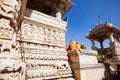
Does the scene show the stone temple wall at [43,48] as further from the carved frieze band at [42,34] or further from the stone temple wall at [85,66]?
the stone temple wall at [85,66]

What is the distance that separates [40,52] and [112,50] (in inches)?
445

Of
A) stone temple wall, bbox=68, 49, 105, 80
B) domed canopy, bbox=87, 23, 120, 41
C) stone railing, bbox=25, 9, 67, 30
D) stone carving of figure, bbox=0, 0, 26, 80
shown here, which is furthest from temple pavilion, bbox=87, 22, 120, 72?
stone carving of figure, bbox=0, 0, 26, 80

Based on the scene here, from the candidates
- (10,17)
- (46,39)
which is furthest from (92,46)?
(10,17)

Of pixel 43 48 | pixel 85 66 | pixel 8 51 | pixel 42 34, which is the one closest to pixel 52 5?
pixel 42 34

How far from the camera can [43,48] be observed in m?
5.40

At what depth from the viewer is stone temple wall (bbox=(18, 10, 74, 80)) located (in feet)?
14.4

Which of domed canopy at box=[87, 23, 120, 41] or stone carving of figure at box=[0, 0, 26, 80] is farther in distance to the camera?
domed canopy at box=[87, 23, 120, 41]

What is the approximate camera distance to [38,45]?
5.29 m

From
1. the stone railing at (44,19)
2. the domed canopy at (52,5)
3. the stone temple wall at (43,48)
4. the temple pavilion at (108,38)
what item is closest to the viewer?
the stone temple wall at (43,48)

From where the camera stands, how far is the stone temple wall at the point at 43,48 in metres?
4.38

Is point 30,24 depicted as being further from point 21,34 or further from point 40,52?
point 40,52

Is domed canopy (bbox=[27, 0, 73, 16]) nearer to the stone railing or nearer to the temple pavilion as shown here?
the stone railing

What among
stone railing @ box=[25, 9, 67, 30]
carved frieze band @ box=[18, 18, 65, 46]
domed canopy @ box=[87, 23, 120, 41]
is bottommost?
carved frieze band @ box=[18, 18, 65, 46]

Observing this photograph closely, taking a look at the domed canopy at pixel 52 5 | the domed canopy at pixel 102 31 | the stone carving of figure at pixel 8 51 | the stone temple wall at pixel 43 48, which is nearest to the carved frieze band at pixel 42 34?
the stone temple wall at pixel 43 48
